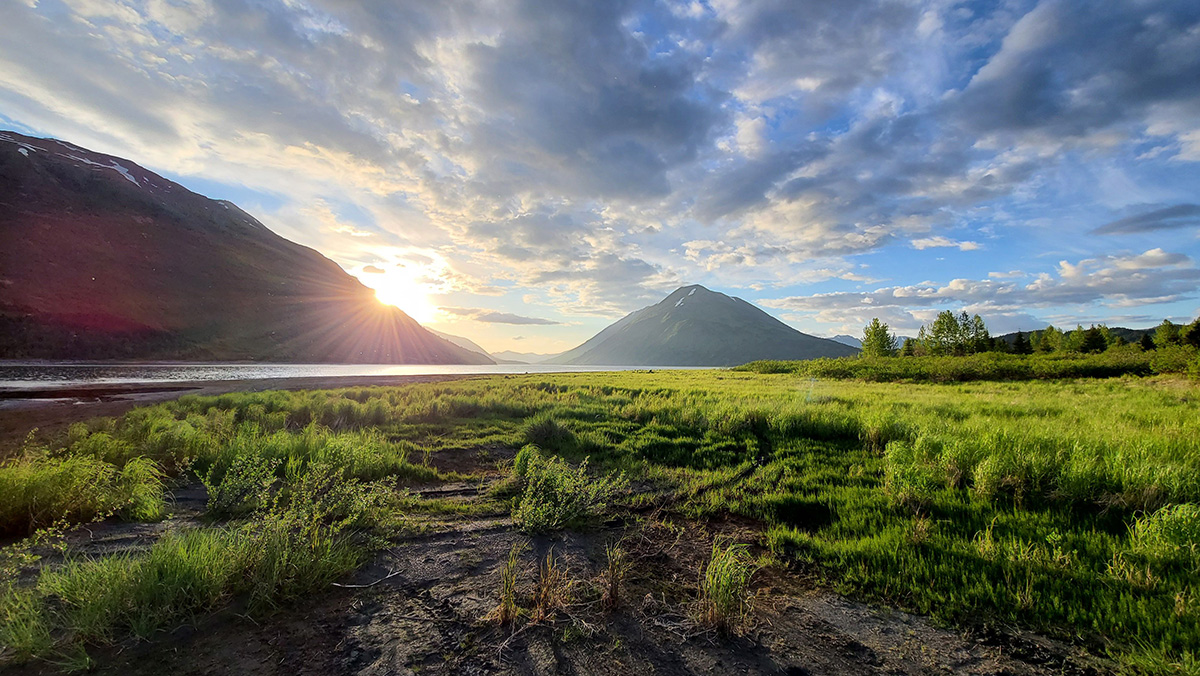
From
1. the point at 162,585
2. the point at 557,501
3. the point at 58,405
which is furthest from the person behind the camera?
the point at 58,405

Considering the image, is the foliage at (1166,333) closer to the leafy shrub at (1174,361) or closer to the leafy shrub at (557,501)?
the leafy shrub at (1174,361)

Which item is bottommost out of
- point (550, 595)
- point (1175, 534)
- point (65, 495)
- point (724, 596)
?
point (550, 595)

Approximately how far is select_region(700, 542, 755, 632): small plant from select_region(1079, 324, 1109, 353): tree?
4246 inches

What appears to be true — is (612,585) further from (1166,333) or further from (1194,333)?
(1166,333)

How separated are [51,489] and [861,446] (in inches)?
636

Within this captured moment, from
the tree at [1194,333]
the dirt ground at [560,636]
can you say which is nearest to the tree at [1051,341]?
the tree at [1194,333]

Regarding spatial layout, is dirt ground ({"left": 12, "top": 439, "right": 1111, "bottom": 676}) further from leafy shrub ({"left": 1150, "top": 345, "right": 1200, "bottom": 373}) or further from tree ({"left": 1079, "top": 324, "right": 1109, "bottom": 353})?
tree ({"left": 1079, "top": 324, "right": 1109, "bottom": 353})

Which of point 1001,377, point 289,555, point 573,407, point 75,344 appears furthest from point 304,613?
point 75,344

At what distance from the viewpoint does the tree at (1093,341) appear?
73188mm

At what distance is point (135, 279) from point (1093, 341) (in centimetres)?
21009

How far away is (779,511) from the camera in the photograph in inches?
293

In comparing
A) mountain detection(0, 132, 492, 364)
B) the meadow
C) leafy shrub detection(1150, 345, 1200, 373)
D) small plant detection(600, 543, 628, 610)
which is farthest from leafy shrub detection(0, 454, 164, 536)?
mountain detection(0, 132, 492, 364)

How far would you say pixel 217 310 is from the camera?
11431 centimetres

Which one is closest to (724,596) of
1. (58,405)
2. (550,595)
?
(550,595)
